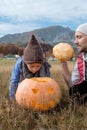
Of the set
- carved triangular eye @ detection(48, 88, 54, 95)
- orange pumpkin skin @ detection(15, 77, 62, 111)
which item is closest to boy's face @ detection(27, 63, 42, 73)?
orange pumpkin skin @ detection(15, 77, 62, 111)

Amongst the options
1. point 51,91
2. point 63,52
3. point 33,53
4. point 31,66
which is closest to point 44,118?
point 51,91

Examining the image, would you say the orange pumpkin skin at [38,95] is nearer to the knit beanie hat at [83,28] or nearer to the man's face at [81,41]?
the man's face at [81,41]

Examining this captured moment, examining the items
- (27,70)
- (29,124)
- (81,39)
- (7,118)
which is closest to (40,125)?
(29,124)

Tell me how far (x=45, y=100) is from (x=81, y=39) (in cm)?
137

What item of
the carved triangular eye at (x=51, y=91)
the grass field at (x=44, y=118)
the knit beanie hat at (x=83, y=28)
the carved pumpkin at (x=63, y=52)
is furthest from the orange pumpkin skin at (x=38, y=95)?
the knit beanie hat at (x=83, y=28)

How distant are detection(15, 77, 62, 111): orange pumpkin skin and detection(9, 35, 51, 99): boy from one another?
424mm

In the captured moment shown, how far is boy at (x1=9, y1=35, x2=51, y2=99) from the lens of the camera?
601 centimetres

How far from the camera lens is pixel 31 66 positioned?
6059 millimetres

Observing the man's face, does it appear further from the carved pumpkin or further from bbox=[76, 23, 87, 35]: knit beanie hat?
the carved pumpkin

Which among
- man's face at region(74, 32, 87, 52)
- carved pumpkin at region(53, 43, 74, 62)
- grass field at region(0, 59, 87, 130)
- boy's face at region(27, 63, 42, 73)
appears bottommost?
grass field at region(0, 59, 87, 130)

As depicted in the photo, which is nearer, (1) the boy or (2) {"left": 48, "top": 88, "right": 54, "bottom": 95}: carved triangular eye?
(2) {"left": 48, "top": 88, "right": 54, "bottom": 95}: carved triangular eye

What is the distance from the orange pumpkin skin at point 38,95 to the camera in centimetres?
552

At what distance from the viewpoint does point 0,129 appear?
4766 millimetres

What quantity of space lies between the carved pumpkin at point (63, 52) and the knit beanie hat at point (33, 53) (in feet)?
1.35
